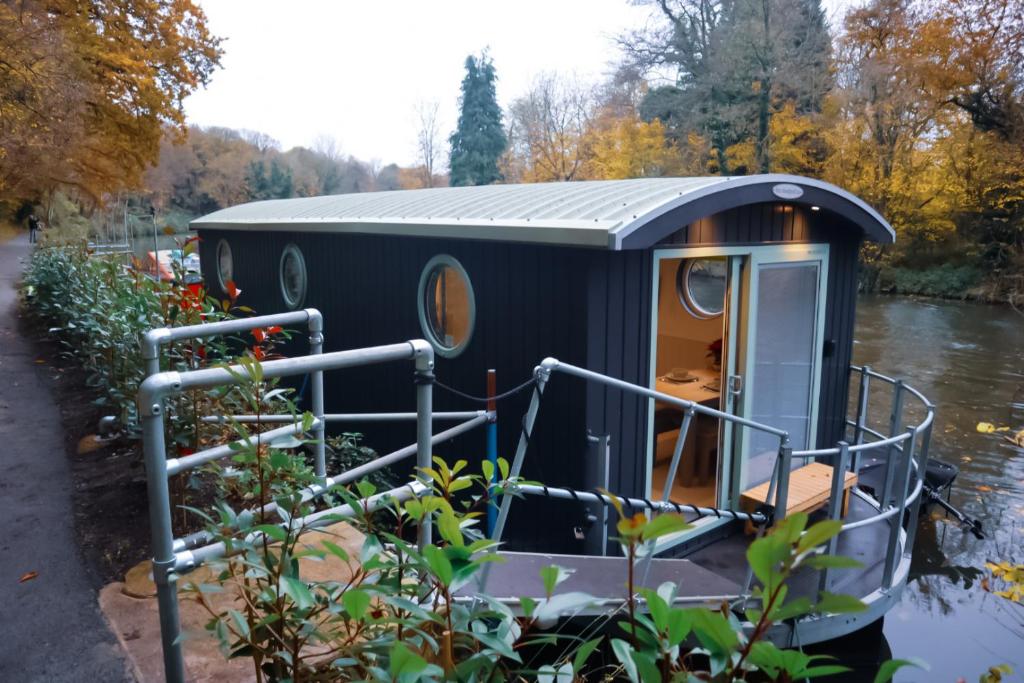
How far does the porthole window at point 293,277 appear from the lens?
7.51 m

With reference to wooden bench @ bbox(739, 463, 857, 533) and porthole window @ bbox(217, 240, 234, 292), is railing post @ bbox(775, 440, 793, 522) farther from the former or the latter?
porthole window @ bbox(217, 240, 234, 292)

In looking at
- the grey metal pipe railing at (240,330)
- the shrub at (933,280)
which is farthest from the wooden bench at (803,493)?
the shrub at (933,280)

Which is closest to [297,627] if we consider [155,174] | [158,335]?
[158,335]

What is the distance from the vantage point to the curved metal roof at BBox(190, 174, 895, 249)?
3.93 metres

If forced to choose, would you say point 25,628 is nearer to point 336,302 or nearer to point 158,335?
point 158,335

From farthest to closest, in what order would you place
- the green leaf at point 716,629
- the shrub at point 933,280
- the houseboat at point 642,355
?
the shrub at point 933,280
the houseboat at point 642,355
the green leaf at point 716,629

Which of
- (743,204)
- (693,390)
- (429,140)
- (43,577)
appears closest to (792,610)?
(43,577)

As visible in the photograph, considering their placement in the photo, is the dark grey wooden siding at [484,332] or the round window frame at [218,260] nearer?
the dark grey wooden siding at [484,332]

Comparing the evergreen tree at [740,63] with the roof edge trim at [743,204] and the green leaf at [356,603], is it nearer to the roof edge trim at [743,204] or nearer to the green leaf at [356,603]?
the roof edge trim at [743,204]

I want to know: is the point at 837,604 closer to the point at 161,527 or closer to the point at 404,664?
the point at 404,664

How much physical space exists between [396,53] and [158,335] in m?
56.0

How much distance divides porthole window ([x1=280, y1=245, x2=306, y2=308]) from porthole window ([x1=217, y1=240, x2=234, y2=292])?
1.99 meters

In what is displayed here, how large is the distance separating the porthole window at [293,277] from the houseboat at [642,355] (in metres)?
0.82

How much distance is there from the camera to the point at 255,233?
28.2ft
